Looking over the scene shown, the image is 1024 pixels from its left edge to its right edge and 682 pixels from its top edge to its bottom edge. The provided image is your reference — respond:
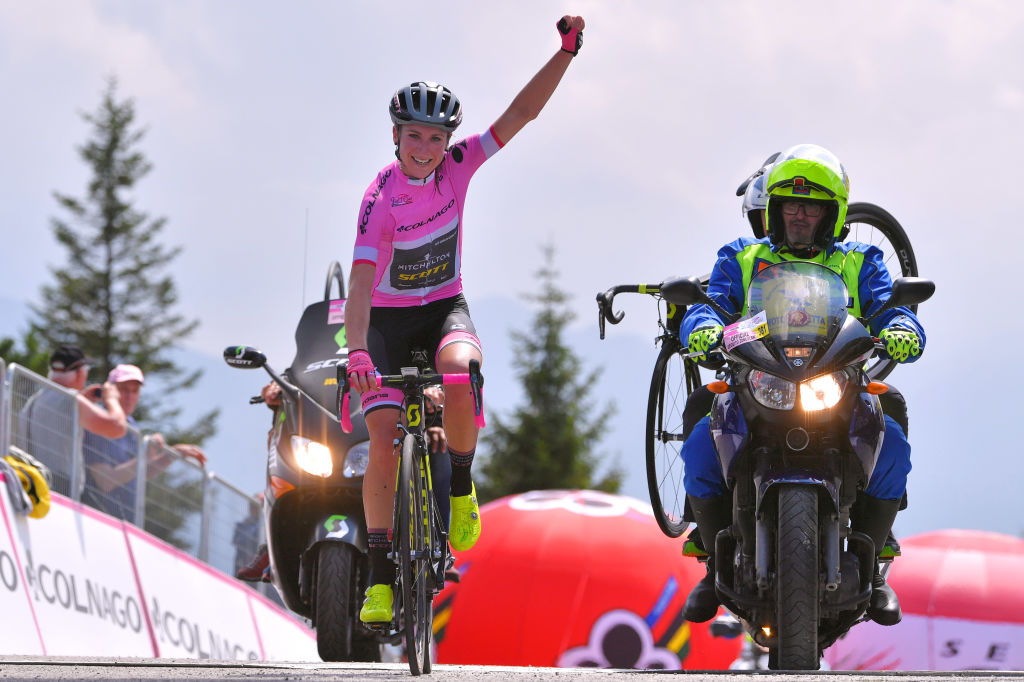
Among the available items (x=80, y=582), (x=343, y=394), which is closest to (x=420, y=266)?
(x=343, y=394)

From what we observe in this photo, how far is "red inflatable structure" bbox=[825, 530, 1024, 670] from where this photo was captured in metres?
24.5

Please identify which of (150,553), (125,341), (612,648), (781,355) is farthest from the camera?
(125,341)

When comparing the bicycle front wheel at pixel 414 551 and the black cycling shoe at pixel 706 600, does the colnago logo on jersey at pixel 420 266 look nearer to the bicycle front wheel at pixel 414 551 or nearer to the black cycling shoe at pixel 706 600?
the bicycle front wheel at pixel 414 551

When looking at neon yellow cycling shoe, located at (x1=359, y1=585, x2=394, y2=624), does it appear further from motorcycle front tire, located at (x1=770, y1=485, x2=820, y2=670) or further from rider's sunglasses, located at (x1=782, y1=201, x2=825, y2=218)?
rider's sunglasses, located at (x1=782, y1=201, x2=825, y2=218)

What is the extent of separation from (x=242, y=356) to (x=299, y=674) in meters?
2.93

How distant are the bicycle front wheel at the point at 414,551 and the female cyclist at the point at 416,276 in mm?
564

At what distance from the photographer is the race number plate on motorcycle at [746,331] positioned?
686cm

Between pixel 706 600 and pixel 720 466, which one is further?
pixel 706 600

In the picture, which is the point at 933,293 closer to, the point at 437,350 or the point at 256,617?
the point at 437,350

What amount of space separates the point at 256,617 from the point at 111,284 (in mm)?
50588

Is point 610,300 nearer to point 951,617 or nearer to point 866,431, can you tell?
point 866,431

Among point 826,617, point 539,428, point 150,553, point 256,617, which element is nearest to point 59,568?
point 150,553

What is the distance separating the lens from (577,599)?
2292 centimetres

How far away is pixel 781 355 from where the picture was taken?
687cm
